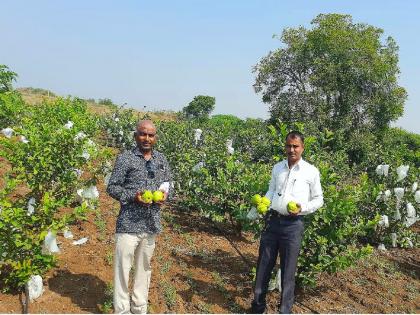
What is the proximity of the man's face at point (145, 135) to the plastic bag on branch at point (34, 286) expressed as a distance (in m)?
1.50

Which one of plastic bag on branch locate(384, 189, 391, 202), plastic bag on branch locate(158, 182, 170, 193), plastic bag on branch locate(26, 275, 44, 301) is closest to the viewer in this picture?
plastic bag on branch locate(158, 182, 170, 193)

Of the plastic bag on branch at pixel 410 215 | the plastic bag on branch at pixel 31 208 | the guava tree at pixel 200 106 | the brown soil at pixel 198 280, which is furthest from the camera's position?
the guava tree at pixel 200 106

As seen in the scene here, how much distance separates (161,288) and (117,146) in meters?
11.3

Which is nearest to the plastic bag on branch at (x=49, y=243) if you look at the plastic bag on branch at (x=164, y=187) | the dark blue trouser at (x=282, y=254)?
the plastic bag on branch at (x=164, y=187)

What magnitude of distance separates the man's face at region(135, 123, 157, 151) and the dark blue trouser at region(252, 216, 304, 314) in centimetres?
126

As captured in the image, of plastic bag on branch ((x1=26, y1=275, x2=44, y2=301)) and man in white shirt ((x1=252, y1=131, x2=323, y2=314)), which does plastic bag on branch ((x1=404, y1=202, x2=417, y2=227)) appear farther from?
plastic bag on branch ((x1=26, y1=275, x2=44, y2=301))

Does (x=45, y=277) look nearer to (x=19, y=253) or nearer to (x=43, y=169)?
(x=19, y=253)

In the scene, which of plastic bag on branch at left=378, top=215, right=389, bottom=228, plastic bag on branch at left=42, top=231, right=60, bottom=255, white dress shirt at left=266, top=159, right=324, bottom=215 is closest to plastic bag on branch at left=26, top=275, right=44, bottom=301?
plastic bag on branch at left=42, top=231, right=60, bottom=255

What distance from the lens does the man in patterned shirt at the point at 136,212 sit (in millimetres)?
3695

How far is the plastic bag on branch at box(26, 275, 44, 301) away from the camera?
4.07 meters

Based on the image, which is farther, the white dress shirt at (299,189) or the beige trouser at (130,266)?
the white dress shirt at (299,189)

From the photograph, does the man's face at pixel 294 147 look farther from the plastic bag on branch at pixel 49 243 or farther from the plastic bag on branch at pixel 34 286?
the plastic bag on branch at pixel 34 286

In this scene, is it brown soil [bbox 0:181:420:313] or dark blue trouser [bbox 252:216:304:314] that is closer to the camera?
dark blue trouser [bbox 252:216:304:314]

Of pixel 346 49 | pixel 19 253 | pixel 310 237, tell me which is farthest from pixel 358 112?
pixel 19 253
